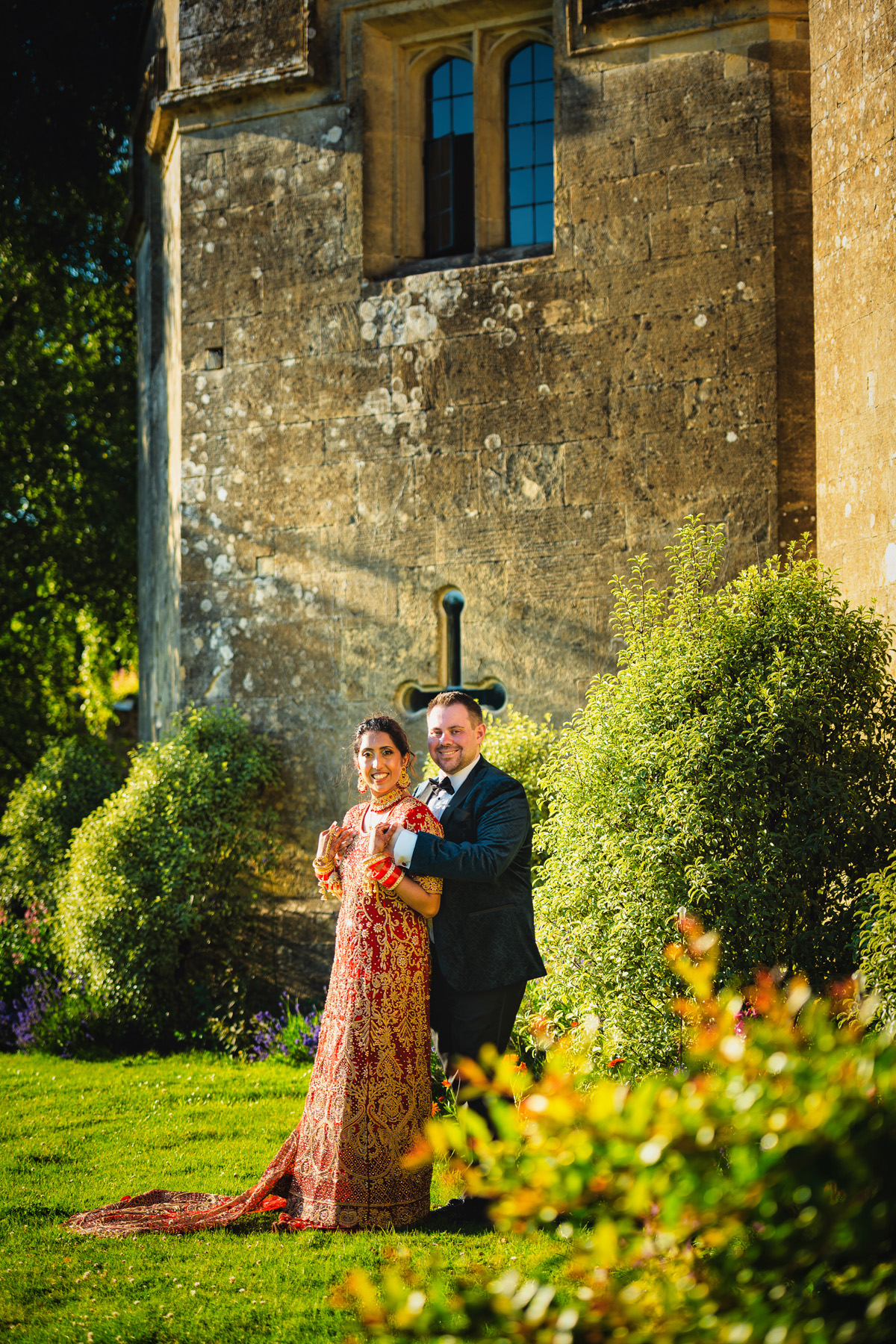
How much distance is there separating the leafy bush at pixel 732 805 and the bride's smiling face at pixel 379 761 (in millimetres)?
918

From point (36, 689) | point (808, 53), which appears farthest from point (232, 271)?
point (36, 689)

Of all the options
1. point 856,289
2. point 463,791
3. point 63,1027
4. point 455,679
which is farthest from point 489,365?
point 63,1027

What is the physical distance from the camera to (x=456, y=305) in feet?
22.1

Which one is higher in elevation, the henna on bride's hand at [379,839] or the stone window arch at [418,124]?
the stone window arch at [418,124]

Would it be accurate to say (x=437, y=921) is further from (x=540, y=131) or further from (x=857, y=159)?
(x=540, y=131)

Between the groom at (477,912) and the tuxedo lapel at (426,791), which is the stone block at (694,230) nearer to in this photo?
the groom at (477,912)

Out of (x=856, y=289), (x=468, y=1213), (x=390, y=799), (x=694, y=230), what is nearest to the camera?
(x=468, y=1213)

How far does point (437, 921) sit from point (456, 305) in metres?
4.12

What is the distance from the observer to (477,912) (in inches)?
157

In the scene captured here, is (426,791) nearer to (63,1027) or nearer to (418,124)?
(63,1027)

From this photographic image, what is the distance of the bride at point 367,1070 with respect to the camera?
12.2ft

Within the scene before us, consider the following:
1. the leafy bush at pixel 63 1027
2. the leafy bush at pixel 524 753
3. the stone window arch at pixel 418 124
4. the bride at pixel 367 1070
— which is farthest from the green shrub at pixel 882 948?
the leafy bush at pixel 63 1027

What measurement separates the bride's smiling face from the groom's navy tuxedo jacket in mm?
285

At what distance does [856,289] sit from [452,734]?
9.22 ft
